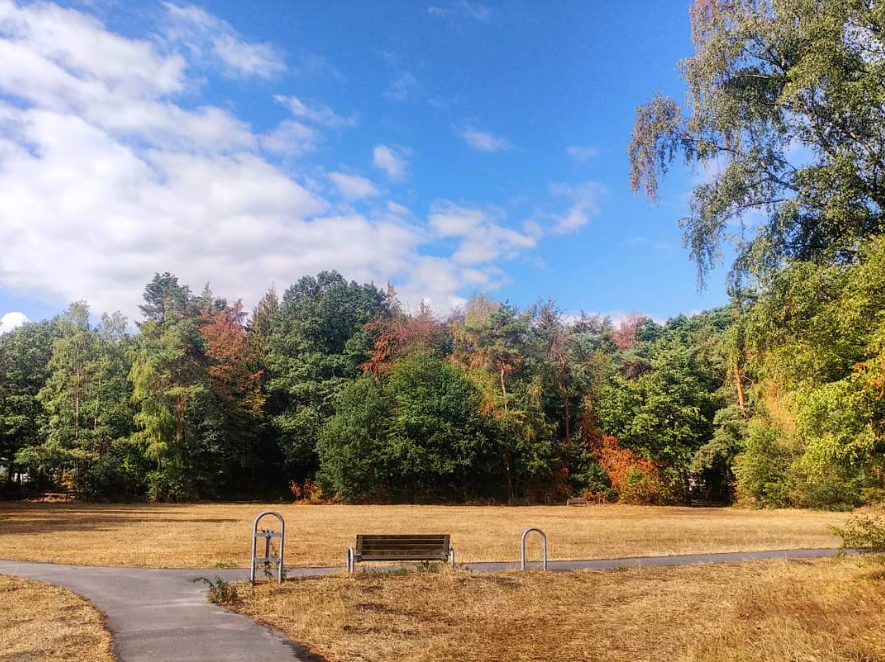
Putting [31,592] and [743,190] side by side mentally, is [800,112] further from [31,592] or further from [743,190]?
[31,592]

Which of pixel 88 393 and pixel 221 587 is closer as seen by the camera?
pixel 221 587

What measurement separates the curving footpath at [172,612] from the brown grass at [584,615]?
468 millimetres

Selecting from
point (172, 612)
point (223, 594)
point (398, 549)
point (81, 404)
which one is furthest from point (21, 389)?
point (172, 612)

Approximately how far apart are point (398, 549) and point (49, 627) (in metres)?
5.43

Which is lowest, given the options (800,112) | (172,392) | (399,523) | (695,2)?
(399,523)

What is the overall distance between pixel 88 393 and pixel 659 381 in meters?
38.1

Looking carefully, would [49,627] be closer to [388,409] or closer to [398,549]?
[398,549]

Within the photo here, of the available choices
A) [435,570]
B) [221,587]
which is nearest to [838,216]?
[435,570]

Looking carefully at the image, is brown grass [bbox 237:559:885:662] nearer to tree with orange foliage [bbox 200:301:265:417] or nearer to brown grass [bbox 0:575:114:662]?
brown grass [bbox 0:575:114:662]

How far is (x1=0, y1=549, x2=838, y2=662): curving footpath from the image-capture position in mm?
6504

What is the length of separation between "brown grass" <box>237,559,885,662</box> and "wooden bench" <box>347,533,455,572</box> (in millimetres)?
326

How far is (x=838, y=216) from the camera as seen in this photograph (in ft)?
42.0

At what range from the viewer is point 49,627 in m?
7.39

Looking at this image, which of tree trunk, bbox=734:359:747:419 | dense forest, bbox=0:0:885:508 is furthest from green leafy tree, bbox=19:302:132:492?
tree trunk, bbox=734:359:747:419
